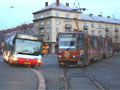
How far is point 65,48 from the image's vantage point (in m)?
20.2

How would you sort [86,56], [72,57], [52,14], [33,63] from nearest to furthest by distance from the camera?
[33,63] → [72,57] → [86,56] → [52,14]

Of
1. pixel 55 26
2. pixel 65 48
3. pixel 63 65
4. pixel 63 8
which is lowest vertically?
pixel 63 65

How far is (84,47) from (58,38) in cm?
247

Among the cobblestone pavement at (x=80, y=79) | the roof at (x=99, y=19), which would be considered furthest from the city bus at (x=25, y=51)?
the roof at (x=99, y=19)

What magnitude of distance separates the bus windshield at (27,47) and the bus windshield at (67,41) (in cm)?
247

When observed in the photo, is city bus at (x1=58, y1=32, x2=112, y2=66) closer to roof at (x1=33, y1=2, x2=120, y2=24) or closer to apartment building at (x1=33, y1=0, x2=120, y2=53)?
apartment building at (x1=33, y1=0, x2=120, y2=53)

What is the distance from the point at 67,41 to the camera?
66.8 ft

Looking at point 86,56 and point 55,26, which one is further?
point 55,26

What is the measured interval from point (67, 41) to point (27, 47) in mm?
3759

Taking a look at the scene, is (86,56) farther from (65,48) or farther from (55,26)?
(55,26)

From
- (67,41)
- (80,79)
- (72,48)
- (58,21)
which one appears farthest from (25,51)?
Result: (58,21)

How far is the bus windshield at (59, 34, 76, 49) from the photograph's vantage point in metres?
20.2

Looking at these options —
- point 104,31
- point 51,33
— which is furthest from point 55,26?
point 104,31

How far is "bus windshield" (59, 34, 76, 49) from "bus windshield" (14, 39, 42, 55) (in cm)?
247
